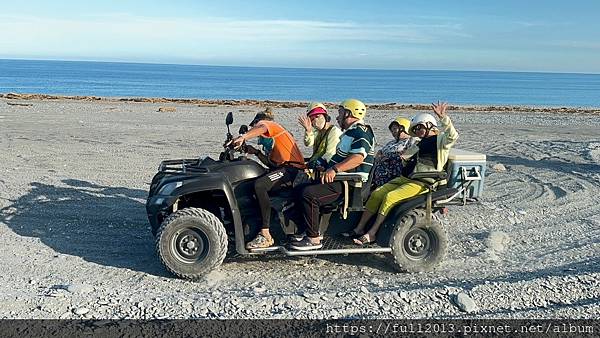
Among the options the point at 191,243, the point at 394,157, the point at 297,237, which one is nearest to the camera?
the point at 191,243

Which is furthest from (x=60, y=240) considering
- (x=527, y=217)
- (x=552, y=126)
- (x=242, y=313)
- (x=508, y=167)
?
(x=552, y=126)

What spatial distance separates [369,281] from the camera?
6.63m

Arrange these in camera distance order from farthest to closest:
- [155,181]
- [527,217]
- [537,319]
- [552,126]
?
[552,126] < [527,217] < [155,181] < [537,319]

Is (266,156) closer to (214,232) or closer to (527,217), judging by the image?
(214,232)

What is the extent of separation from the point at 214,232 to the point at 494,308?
2749mm

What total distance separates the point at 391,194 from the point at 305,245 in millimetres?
1068

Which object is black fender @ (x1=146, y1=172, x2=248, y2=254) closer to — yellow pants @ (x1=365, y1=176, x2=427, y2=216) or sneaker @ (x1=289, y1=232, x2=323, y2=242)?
sneaker @ (x1=289, y1=232, x2=323, y2=242)

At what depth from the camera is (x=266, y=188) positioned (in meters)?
6.64

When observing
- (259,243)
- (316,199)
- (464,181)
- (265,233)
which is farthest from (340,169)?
(464,181)

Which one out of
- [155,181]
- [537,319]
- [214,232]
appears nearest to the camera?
[537,319]

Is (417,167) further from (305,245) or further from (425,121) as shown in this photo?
(305,245)

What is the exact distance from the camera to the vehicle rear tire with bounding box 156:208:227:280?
21.2 ft

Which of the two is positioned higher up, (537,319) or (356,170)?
(356,170)

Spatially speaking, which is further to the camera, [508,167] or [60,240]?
[508,167]
